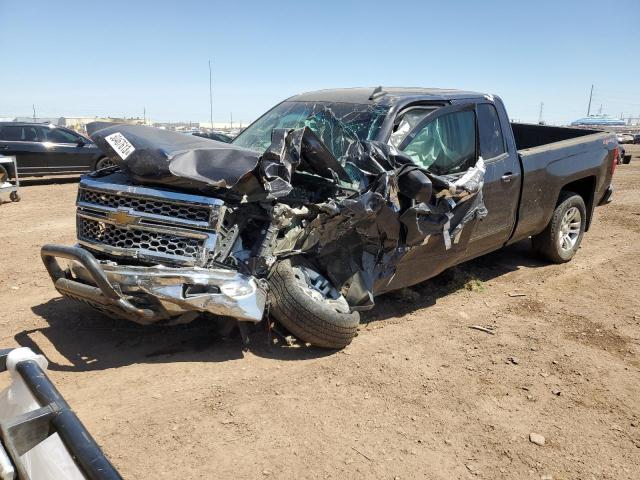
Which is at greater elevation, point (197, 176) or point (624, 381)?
point (197, 176)

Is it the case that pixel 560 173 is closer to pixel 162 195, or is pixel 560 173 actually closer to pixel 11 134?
pixel 162 195

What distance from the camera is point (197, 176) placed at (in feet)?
11.3

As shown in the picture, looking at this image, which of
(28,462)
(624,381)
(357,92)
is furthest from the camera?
(357,92)

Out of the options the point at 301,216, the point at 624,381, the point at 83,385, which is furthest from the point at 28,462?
the point at 624,381

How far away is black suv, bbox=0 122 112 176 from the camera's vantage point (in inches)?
504

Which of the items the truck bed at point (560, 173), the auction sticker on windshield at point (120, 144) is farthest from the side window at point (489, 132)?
the auction sticker on windshield at point (120, 144)

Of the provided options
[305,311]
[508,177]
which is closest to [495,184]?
[508,177]

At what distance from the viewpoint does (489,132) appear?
5.17m

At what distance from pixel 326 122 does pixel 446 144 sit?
111 cm

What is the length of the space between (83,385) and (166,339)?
80cm

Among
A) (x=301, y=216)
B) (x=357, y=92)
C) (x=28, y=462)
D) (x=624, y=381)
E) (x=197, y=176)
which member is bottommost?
(x=624, y=381)

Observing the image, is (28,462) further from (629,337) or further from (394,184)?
(629,337)

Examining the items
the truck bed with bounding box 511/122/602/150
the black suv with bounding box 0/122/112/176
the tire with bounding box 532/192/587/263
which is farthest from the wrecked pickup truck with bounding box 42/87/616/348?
the black suv with bounding box 0/122/112/176

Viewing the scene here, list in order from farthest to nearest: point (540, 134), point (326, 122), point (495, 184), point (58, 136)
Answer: point (58, 136), point (540, 134), point (495, 184), point (326, 122)
